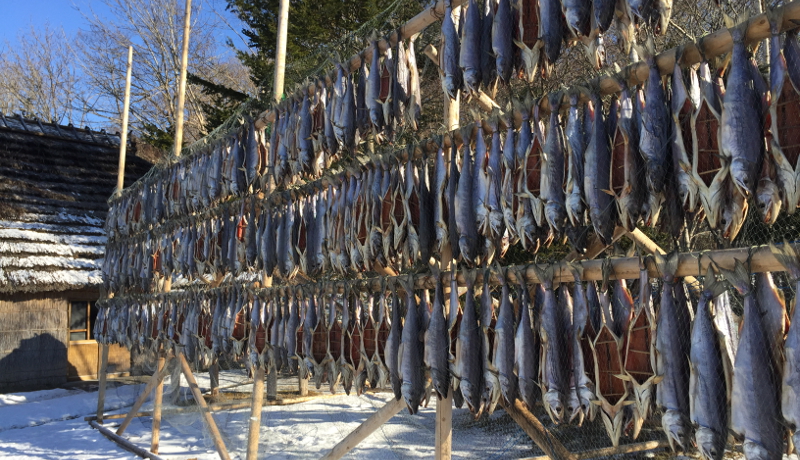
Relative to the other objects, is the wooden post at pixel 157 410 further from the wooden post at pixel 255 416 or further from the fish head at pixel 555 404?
the fish head at pixel 555 404

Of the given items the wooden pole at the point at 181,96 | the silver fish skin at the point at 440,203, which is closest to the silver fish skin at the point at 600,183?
the silver fish skin at the point at 440,203

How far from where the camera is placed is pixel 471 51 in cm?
297

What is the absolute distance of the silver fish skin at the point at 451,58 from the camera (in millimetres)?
3088

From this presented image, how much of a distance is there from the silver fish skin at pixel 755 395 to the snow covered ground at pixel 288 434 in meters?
4.06

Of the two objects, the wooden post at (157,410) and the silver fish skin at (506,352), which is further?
the wooden post at (157,410)

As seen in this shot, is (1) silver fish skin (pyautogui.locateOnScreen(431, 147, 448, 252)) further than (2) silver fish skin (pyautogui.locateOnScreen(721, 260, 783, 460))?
Yes

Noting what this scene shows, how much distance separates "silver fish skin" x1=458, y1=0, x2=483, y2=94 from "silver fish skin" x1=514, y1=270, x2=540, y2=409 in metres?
1.14

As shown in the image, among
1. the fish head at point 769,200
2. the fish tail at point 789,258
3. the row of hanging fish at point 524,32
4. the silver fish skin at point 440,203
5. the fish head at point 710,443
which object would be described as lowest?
the fish head at point 710,443

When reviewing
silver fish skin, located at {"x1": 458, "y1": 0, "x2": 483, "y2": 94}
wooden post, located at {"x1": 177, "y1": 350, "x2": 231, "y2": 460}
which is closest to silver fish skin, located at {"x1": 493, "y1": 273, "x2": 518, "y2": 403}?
silver fish skin, located at {"x1": 458, "y1": 0, "x2": 483, "y2": 94}

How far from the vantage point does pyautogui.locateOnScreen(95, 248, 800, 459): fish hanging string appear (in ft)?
6.29

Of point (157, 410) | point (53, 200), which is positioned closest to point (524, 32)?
point (157, 410)

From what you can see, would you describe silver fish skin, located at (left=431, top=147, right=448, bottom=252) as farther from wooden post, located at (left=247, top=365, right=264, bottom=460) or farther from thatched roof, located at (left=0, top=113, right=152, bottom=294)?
thatched roof, located at (left=0, top=113, right=152, bottom=294)

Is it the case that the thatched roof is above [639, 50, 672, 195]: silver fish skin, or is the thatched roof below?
above

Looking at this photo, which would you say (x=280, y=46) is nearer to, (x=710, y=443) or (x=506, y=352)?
(x=506, y=352)
